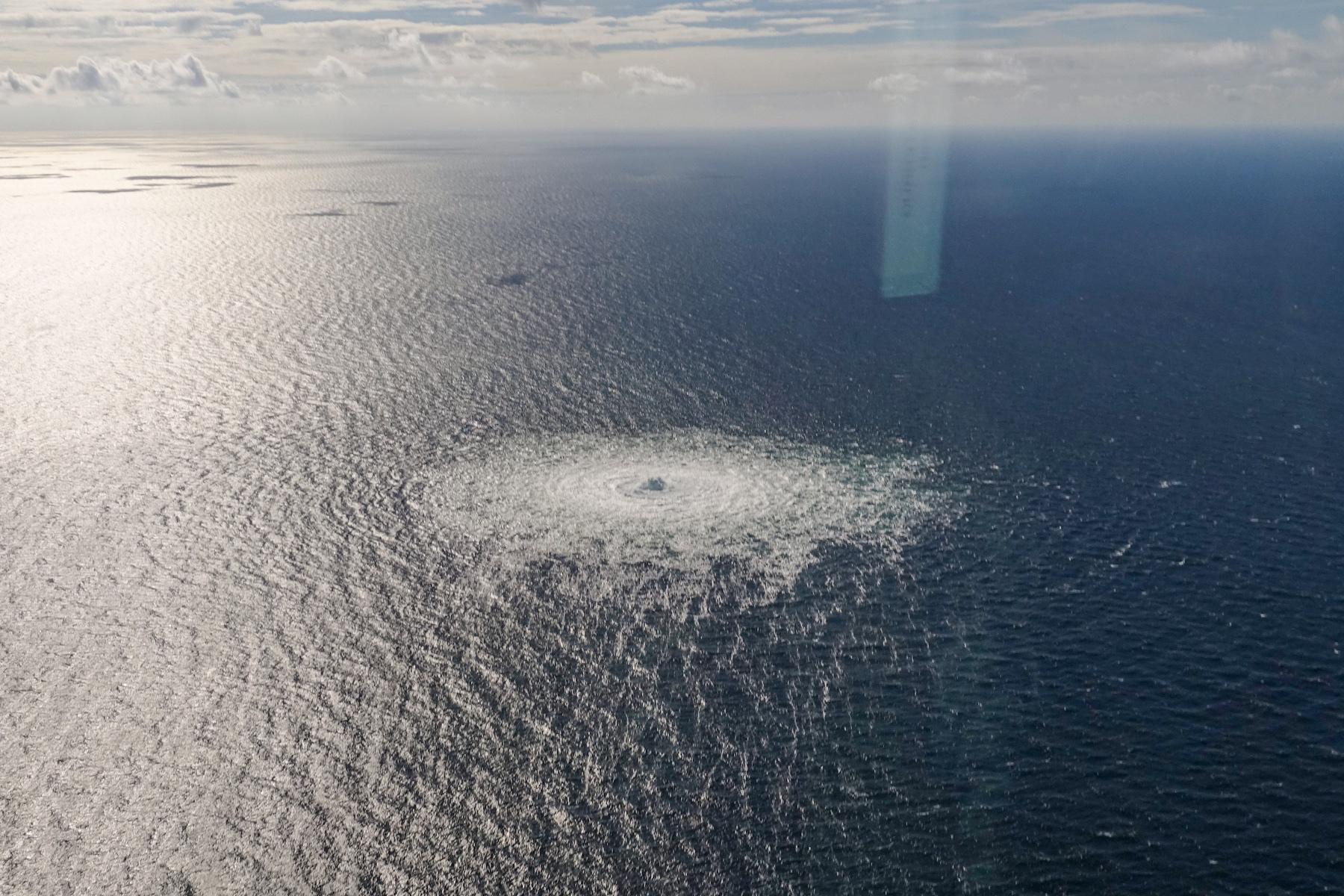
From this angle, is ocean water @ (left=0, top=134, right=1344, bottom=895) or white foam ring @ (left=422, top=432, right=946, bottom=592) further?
white foam ring @ (left=422, top=432, right=946, bottom=592)

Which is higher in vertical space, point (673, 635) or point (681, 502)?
point (681, 502)

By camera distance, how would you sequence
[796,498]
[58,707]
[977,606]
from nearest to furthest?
[58,707]
[977,606]
[796,498]

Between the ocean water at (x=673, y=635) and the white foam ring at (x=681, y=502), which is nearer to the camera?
the ocean water at (x=673, y=635)

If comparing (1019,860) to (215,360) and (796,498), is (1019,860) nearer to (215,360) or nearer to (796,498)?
(796,498)

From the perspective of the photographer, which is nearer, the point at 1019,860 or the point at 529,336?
the point at 1019,860

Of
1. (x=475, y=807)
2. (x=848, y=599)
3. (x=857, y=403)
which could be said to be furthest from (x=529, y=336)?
(x=475, y=807)

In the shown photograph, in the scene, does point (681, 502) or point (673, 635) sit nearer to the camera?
point (673, 635)

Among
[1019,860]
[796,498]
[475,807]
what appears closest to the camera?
[1019,860]

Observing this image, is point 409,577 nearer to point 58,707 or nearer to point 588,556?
point 588,556
